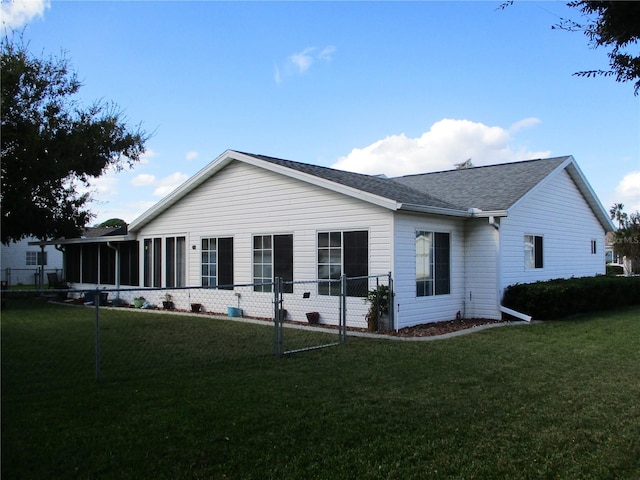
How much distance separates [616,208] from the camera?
118 feet

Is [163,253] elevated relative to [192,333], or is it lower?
elevated

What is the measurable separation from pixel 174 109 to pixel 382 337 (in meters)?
8.15

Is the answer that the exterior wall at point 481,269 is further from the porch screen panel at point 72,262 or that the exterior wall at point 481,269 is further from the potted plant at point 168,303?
the porch screen panel at point 72,262

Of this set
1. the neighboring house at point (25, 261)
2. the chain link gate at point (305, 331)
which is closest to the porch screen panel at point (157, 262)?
the chain link gate at point (305, 331)

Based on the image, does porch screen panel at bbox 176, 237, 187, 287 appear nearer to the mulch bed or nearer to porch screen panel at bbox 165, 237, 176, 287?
porch screen panel at bbox 165, 237, 176, 287

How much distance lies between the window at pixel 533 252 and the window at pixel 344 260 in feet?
18.2

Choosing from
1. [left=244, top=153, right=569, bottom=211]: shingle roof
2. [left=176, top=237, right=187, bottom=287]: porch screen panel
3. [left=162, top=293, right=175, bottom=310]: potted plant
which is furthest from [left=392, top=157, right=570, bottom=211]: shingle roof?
[left=162, top=293, right=175, bottom=310]: potted plant

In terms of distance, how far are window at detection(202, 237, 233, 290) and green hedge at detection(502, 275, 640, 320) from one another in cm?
768

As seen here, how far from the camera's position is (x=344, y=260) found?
12.2 meters

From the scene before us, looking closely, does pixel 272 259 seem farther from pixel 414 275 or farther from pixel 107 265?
pixel 107 265

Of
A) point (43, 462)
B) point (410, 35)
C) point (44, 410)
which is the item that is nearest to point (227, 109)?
point (410, 35)

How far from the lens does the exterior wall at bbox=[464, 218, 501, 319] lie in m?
13.0

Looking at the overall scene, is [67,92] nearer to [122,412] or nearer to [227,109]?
[227,109]

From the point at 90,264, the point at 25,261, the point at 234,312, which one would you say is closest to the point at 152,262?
the point at 90,264
